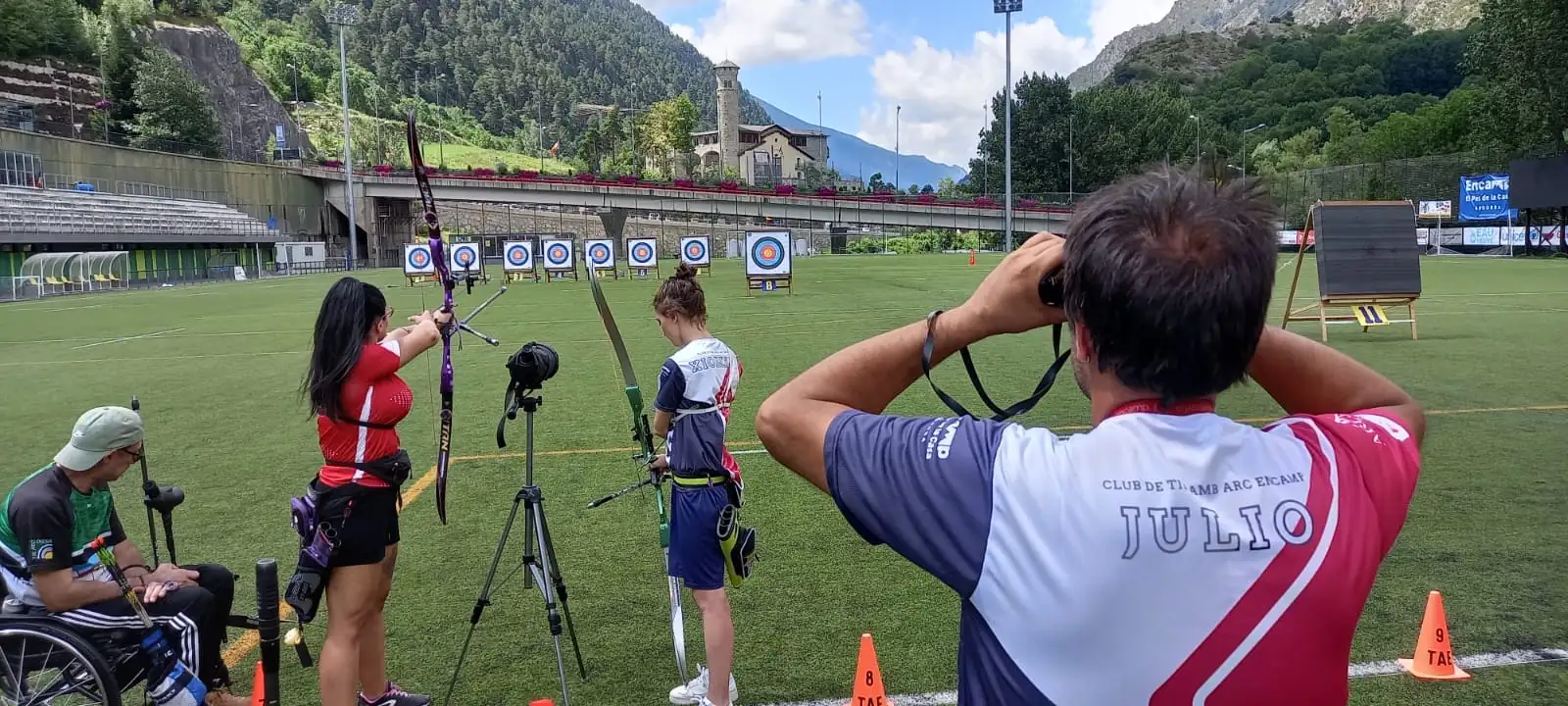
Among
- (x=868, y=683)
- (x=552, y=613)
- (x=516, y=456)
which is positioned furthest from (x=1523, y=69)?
(x=552, y=613)

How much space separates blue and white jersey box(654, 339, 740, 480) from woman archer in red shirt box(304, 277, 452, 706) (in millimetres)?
1043

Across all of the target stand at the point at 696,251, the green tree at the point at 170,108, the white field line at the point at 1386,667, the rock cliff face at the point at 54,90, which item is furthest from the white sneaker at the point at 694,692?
the green tree at the point at 170,108

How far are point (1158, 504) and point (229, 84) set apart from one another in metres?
97.7

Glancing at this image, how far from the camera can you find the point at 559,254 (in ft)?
133

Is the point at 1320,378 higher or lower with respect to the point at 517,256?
lower

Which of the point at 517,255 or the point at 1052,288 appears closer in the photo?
the point at 1052,288

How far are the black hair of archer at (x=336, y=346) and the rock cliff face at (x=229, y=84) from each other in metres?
86.3

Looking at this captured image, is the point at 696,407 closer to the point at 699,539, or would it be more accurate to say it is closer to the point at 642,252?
the point at 699,539

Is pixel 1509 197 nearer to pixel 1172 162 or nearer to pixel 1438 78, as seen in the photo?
pixel 1172 162

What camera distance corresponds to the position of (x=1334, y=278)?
574 inches

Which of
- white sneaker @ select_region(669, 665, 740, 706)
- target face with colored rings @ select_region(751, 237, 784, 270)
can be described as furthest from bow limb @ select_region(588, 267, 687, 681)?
target face with colored rings @ select_region(751, 237, 784, 270)

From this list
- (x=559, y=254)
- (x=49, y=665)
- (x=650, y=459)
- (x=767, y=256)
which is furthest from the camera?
(x=559, y=254)

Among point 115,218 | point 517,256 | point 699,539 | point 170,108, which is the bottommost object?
point 699,539

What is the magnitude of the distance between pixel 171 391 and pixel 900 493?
1388 centimetres
